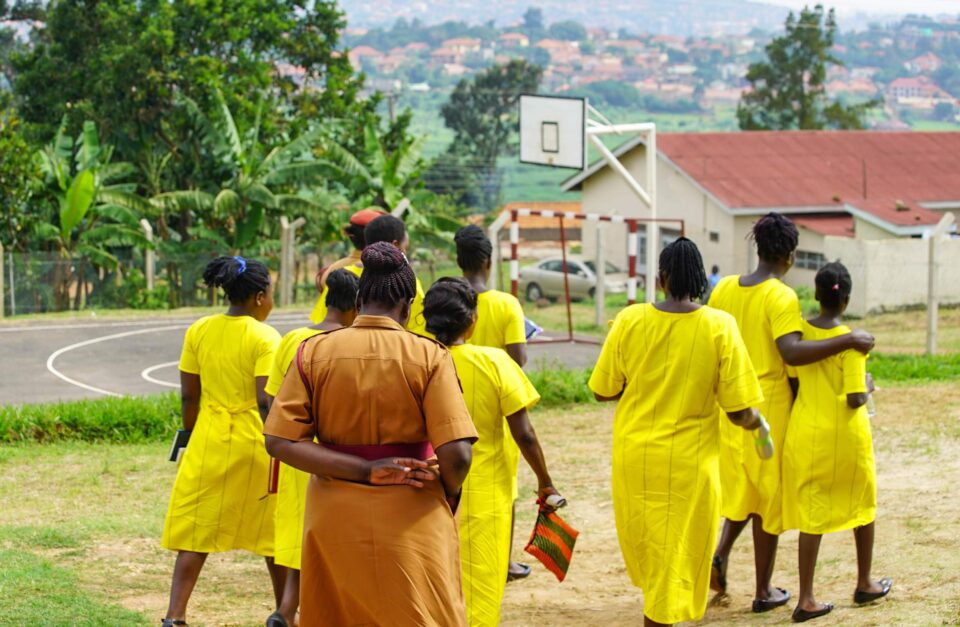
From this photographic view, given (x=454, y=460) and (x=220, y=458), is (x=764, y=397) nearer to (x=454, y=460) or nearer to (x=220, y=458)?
(x=220, y=458)

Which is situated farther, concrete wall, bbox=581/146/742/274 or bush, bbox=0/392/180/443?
concrete wall, bbox=581/146/742/274

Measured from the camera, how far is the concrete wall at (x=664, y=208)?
108ft

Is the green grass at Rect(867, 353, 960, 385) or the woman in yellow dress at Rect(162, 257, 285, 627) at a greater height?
the woman in yellow dress at Rect(162, 257, 285, 627)

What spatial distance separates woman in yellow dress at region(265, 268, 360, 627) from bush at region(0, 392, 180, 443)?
5588 mm

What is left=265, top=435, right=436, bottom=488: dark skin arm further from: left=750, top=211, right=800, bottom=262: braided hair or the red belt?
left=750, top=211, right=800, bottom=262: braided hair

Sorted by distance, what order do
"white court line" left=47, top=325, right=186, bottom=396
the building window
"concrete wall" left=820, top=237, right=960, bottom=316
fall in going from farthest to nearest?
1. the building window
2. "concrete wall" left=820, top=237, right=960, bottom=316
3. "white court line" left=47, top=325, right=186, bottom=396

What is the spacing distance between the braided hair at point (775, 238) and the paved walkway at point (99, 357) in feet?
25.9

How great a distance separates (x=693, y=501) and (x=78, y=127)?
2668 centimetres

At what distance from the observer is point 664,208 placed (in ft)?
117

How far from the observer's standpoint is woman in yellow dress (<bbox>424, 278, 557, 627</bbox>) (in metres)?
5.30

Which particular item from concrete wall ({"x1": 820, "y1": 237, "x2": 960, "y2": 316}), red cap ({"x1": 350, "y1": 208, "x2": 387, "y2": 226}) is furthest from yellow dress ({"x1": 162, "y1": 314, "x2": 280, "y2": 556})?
concrete wall ({"x1": 820, "y1": 237, "x2": 960, "y2": 316})

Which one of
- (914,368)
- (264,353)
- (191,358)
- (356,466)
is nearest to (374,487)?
(356,466)

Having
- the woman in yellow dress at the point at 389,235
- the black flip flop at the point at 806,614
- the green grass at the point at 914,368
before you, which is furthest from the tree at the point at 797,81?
the black flip flop at the point at 806,614

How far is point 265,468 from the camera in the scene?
249 inches
